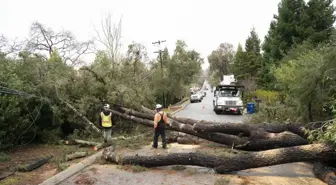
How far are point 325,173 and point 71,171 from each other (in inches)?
256

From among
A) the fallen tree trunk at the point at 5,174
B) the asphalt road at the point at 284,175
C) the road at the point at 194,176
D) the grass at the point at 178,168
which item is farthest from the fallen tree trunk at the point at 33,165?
the asphalt road at the point at 284,175

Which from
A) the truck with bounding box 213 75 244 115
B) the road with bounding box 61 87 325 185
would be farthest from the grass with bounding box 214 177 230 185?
the truck with bounding box 213 75 244 115

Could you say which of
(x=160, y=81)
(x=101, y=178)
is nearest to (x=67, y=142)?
(x=101, y=178)

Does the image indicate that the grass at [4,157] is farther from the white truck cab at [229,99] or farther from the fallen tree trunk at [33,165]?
the white truck cab at [229,99]

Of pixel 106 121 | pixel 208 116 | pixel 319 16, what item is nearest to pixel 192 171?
pixel 106 121

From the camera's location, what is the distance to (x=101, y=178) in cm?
634

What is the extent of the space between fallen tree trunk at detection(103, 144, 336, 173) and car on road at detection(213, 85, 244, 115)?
13419 mm

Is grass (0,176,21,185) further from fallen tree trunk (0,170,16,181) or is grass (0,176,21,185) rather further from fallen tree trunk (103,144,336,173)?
fallen tree trunk (103,144,336,173)

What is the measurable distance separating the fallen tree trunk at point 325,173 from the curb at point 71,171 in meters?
6.32

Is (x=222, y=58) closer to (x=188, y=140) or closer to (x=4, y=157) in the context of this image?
(x=188, y=140)

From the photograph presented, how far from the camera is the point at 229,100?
19.7 m

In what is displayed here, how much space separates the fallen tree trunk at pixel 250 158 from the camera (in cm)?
593

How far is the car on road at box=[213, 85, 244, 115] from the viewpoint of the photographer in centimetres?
1944

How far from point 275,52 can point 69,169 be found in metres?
27.5
